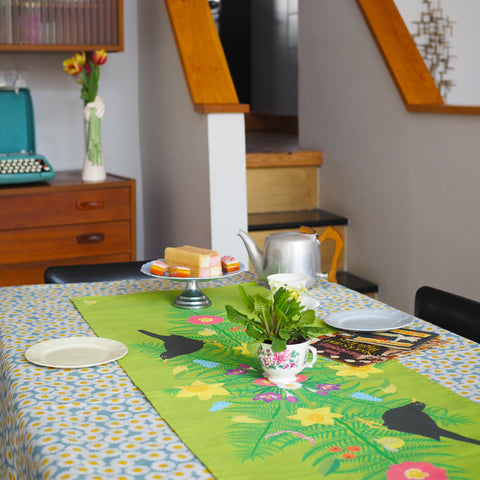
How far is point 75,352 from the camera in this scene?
4.81ft

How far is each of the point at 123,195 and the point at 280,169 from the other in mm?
895

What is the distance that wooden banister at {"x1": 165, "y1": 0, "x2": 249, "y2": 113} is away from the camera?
3.04 metres

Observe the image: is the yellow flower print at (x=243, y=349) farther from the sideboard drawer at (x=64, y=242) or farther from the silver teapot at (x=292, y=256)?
the sideboard drawer at (x=64, y=242)

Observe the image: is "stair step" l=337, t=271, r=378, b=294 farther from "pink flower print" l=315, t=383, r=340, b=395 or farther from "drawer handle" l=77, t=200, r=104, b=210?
"pink flower print" l=315, t=383, r=340, b=395

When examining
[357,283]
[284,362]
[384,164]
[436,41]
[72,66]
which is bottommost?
[357,283]

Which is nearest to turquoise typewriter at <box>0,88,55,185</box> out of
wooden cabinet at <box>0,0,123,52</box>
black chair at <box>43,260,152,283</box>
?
wooden cabinet at <box>0,0,123,52</box>

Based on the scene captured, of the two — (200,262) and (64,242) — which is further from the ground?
(200,262)

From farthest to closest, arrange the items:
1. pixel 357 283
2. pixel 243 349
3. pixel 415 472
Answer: pixel 357 283 < pixel 243 349 < pixel 415 472

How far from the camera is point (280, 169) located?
393cm

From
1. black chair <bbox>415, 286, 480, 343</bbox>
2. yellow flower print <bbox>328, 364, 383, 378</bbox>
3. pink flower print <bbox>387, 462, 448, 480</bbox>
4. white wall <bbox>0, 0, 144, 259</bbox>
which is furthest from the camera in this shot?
white wall <bbox>0, 0, 144, 259</bbox>

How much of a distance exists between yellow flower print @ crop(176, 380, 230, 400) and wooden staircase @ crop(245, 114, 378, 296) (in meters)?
2.30

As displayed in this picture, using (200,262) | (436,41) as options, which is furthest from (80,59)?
(200,262)

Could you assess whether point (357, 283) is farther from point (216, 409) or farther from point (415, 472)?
point (415, 472)

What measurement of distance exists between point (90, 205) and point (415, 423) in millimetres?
2491
